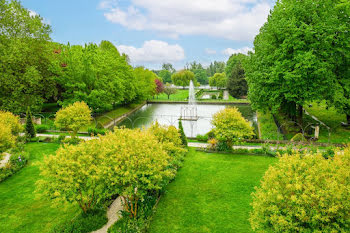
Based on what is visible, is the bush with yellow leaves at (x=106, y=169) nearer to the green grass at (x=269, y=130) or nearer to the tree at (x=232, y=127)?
the tree at (x=232, y=127)

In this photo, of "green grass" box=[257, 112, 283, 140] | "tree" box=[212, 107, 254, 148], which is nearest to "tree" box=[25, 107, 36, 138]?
"tree" box=[212, 107, 254, 148]

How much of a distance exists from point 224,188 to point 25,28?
3043 centimetres

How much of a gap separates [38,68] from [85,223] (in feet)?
89.7

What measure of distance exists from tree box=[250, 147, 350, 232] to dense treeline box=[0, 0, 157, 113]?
26.4m

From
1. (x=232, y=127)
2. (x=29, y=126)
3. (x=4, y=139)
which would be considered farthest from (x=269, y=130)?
(x=29, y=126)

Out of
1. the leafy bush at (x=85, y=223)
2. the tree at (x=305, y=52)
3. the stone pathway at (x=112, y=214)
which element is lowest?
the stone pathway at (x=112, y=214)

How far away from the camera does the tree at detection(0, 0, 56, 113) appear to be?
26.9 m

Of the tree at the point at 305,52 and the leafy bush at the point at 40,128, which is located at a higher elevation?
the tree at the point at 305,52

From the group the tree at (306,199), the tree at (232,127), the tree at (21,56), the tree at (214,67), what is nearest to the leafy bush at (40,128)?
the tree at (21,56)

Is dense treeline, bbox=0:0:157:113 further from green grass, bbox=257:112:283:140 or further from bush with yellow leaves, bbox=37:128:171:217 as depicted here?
bush with yellow leaves, bbox=37:128:171:217

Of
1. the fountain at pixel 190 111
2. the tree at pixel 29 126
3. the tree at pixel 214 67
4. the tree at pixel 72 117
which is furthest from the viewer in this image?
the tree at pixel 214 67

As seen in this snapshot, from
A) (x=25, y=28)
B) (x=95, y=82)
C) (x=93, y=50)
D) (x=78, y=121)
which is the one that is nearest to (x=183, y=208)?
(x=78, y=121)

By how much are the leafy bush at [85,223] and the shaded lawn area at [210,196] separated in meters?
2.31

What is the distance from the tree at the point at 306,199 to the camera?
6164 mm
